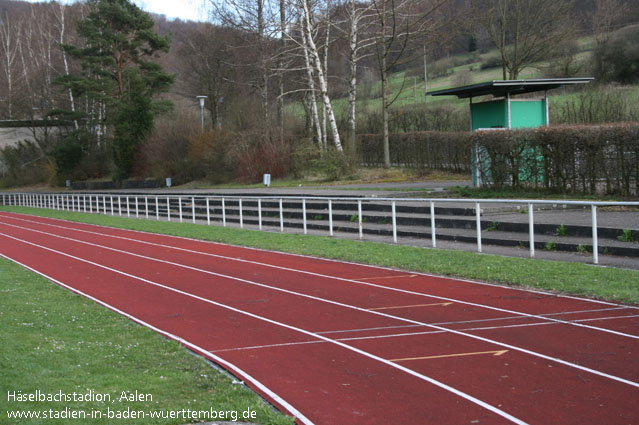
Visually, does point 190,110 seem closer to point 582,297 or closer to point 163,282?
point 163,282

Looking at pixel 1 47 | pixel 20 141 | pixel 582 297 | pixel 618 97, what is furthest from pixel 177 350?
pixel 1 47

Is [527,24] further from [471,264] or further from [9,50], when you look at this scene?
[9,50]

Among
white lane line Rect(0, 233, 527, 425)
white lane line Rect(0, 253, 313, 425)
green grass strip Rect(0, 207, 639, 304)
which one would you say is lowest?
white lane line Rect(0, 233, 527, 425)

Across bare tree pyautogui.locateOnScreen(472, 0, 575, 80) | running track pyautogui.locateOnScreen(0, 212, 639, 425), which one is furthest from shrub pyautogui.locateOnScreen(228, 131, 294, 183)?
running track pyautogui.locateOnScreen(0, 212, 639, 425)

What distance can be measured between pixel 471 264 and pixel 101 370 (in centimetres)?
723

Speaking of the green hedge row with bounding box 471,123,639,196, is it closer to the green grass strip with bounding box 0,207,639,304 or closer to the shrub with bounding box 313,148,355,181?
the green grass strip with bounding box 0,207,639,304

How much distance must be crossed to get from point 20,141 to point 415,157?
170 feet

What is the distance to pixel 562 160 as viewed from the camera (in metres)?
17.4

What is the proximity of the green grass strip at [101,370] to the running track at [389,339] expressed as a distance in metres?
0.31

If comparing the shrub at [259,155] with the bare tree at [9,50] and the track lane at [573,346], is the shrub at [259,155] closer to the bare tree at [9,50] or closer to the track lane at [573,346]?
the track lane at [573,346]

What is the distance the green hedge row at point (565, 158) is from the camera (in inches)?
627

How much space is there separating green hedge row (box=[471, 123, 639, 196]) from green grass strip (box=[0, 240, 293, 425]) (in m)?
12.5

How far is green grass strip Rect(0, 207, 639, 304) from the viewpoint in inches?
363

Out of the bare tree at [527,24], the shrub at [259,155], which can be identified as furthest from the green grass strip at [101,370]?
the bare tree at [527,24]
